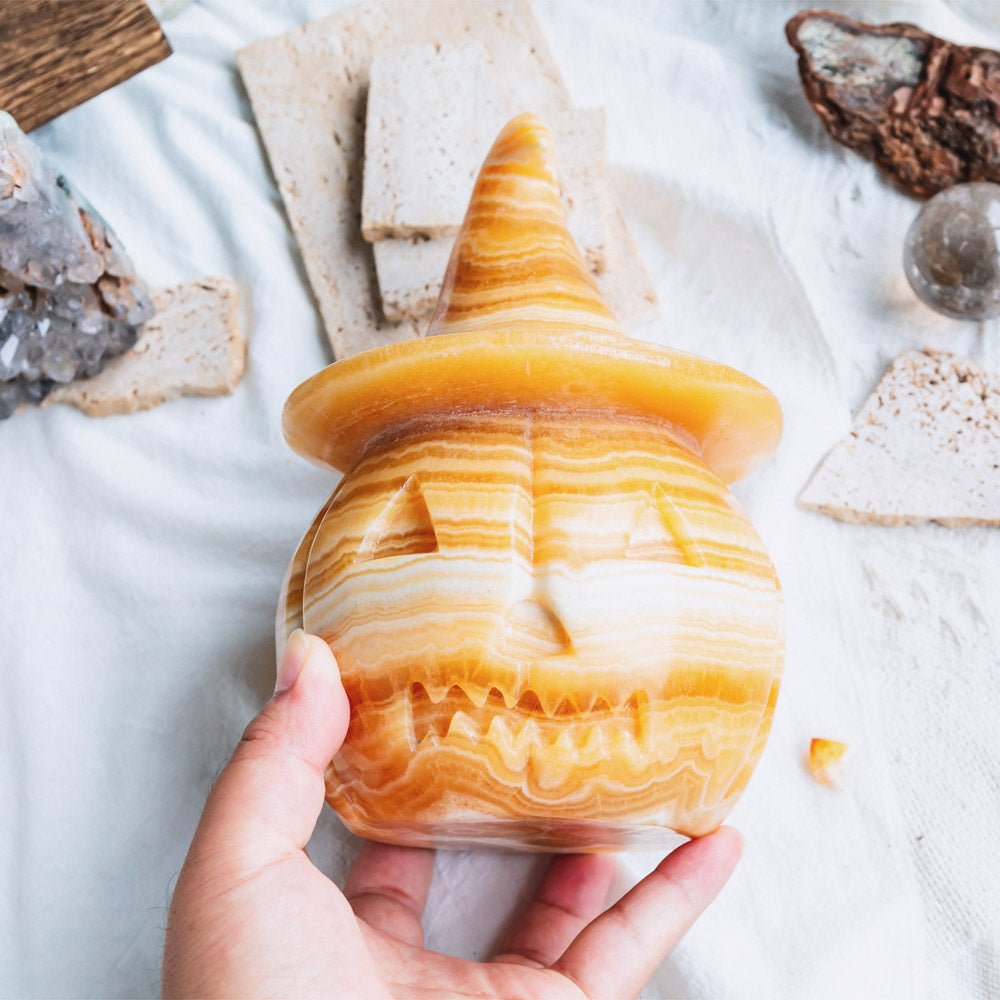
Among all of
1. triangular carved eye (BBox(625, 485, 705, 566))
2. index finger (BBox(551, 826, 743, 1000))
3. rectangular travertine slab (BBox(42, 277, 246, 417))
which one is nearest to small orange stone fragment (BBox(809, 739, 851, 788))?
index finger (BBox(551, 826, 743, 1000))

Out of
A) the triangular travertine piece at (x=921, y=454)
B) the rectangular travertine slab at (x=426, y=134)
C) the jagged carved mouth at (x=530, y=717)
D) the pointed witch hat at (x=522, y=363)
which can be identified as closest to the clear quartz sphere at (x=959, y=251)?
the triangular travertine piece at (x=921, y=454)

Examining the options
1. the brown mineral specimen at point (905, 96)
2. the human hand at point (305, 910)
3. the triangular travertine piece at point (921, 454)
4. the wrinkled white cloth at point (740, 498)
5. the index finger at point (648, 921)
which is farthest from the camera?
the brown mineral specimen at point (905, 96)

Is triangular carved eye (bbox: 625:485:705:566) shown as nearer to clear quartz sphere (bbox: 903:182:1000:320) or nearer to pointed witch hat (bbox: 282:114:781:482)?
pointed witch hat (bbox: 282:114:781:482)

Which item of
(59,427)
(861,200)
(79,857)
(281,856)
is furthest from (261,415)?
(861,200)

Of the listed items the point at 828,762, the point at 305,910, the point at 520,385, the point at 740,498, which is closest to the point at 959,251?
the point at 740,498

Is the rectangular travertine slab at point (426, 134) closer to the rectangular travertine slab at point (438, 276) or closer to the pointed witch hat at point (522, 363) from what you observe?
the rectangular travertine slab at point (438, 276)

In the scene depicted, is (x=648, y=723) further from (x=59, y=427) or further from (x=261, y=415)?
(x=59, y=427)

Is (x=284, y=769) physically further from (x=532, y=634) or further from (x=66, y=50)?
(x=66, y=50)
